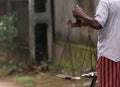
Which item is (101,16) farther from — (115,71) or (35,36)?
(35,36)

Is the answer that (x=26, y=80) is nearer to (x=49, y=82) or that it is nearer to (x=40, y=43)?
(x=49, y=82)

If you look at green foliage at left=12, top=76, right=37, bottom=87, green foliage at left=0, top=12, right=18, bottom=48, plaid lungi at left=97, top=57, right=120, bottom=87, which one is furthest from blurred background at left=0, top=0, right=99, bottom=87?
plaid lungi at left=97, top=57, right=120, bottom=87

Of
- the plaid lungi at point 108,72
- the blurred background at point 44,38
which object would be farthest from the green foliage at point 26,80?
the plaid lungi at point 108,72

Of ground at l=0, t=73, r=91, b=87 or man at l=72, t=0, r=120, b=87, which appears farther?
ground at l=0, t=73, r=91, b=87

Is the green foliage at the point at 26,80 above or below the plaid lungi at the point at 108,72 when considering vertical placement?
below

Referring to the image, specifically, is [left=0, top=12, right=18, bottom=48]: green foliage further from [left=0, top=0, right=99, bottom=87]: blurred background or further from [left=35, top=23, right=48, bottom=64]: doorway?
[left=35, top=23, right=48, bottom=64]: doorway

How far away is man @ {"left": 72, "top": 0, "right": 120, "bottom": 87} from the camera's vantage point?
13.8ft

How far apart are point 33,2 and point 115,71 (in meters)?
5.19

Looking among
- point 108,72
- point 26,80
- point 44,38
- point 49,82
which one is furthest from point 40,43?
point 108,72

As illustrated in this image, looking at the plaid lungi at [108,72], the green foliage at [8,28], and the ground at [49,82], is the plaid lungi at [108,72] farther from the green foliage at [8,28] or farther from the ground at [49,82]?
the green foliage at [8,28]

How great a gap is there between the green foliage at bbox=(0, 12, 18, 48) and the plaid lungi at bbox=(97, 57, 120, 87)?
538 cm

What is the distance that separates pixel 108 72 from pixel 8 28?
5488mm

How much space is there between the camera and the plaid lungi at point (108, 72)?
4.39 m

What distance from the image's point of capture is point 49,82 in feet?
27.0
